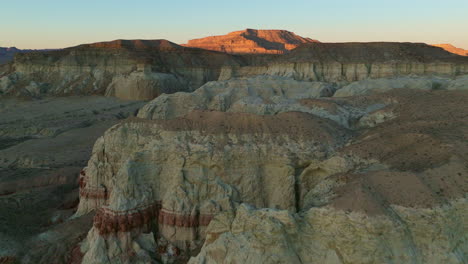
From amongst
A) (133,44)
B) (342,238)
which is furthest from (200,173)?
(133,44)

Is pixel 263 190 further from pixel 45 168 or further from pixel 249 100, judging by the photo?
pixel 45 168

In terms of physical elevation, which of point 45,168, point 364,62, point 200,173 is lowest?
point 45,168

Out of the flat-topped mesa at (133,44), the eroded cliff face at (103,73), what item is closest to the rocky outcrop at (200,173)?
the eroded cliff face at (103,73)

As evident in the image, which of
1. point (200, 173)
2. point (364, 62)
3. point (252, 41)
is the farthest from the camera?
point (252, 41)

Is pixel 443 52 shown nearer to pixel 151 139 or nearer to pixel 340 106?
pixel 340 106

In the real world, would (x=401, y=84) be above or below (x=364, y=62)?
below

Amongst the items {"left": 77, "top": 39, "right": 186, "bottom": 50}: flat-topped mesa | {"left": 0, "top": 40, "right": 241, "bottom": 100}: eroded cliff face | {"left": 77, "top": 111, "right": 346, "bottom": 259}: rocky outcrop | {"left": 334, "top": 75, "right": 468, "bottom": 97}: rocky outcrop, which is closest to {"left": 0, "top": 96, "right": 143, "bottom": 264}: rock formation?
{"left": 77, "top": 111, "right": 346, "bottom": 259}: rocky outcrop
